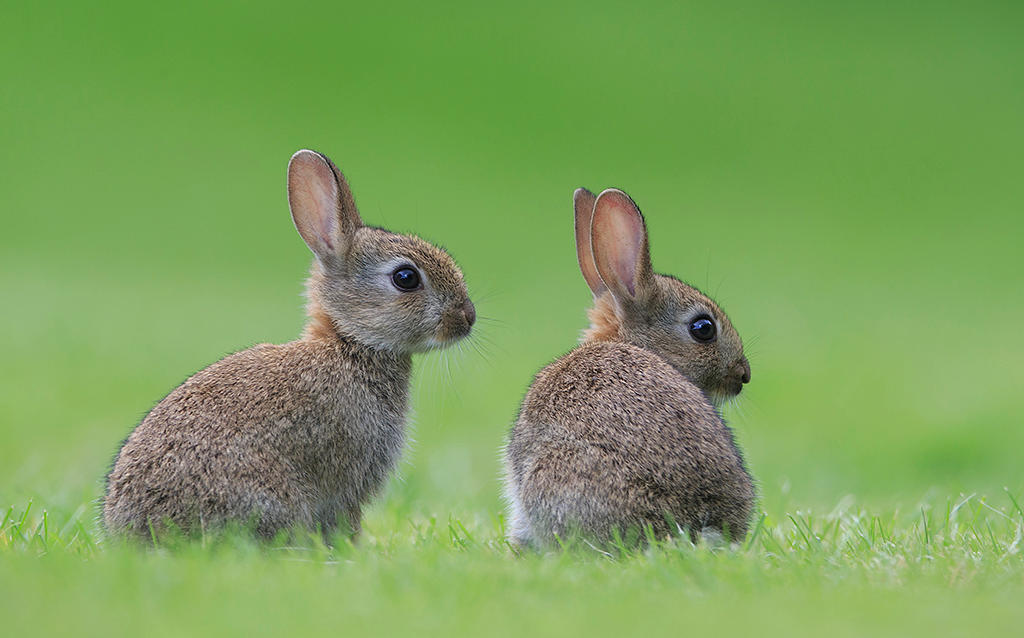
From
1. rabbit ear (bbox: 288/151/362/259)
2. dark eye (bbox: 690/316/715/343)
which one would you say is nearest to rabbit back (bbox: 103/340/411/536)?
rabbit ear (bbox: 288/151/362/259)

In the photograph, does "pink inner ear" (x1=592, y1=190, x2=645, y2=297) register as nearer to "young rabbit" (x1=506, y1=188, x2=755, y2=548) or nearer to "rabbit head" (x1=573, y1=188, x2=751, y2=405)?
"rabbit head" (x1=573, y1=188, x2=751, y2=405)

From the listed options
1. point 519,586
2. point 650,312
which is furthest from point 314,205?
point 519,586

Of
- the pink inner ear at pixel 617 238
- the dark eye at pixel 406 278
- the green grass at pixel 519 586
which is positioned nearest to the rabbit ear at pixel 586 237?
the pink inner ear at pixel 617 238

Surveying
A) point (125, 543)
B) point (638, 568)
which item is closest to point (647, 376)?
point (638, 568)

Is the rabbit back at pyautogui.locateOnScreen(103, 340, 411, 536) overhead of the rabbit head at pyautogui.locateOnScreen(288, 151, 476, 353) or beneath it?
beneath

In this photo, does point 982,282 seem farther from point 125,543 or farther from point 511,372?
point 125,543

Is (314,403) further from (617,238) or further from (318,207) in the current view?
(617,238)

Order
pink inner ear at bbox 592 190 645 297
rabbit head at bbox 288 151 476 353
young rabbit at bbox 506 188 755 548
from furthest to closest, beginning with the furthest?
1. pink inner ear at bbox 592 190 645 297
2. rabbit head at bbox 288 151 476 353
3. young rabbit at bbox 506 188 755 548
